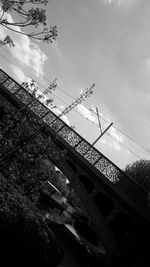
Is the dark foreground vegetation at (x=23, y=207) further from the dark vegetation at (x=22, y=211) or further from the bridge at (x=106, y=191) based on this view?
the bridge at (x=106, y=191)

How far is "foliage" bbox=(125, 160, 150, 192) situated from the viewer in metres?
18.6

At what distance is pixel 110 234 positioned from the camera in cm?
1588

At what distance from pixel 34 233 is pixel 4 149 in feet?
8.47

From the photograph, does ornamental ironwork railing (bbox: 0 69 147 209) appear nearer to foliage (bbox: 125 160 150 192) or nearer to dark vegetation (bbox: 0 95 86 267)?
foliage (bbox: 125 160 150 192)

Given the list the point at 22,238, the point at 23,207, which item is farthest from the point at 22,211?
the point at 22,238

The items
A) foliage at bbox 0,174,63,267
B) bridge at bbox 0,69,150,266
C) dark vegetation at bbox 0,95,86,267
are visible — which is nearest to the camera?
foliage at bbox 0,174,63,267

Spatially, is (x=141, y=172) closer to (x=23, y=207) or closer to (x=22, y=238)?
(x=23, y=207)

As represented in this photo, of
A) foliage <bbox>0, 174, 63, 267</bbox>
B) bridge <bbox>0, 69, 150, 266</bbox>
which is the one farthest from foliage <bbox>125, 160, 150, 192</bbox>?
foliage <bbox>0, 174, 63, 267</bbox>

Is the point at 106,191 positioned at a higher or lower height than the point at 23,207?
higher

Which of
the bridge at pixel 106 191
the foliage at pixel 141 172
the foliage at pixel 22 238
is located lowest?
the foliage at pixel 22 238

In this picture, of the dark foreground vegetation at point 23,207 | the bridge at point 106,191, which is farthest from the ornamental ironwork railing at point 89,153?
the dark foreground vegetation at point 23,207

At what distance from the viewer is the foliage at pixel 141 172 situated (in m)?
18.6

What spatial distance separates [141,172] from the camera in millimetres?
19688

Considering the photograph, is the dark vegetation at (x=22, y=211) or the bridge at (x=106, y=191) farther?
the bridge at (x=106, y=191)
